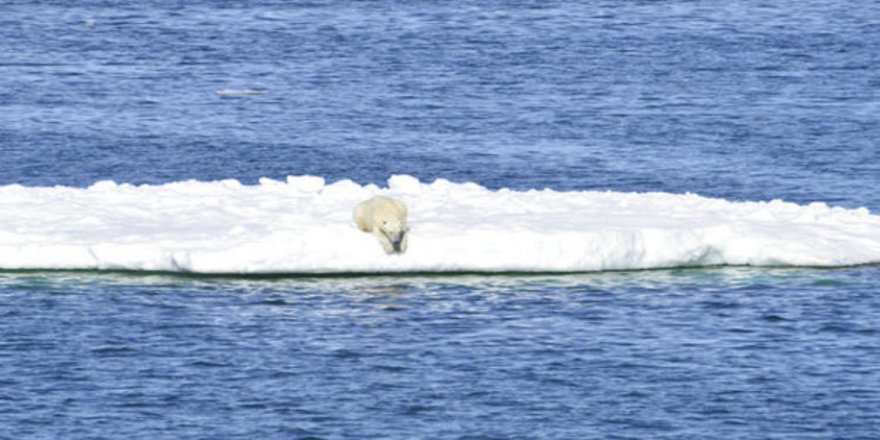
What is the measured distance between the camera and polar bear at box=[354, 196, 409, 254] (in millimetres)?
49188

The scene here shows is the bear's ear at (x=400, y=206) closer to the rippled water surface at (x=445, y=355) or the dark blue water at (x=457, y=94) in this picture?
the rippled water surface at (x=445, y=355)

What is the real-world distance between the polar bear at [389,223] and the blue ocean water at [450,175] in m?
0.73

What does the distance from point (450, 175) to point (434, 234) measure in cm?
1857

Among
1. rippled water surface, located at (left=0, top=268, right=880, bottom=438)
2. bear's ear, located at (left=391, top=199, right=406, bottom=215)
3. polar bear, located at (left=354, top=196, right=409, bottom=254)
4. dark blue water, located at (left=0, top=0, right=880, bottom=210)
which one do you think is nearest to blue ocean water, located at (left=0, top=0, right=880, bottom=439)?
rippled water surface, located at (left=0, top=268, right=880, bottom=438)

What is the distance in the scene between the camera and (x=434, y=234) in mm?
50125

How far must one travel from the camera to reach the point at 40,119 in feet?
257

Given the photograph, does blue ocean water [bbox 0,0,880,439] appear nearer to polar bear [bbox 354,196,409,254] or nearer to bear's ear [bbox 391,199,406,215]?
polar bear [bbox 354,196,409,254]

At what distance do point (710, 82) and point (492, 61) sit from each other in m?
10.0

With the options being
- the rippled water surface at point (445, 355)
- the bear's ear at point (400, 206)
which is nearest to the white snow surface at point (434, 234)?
the rippled water surface at point (445, 355)

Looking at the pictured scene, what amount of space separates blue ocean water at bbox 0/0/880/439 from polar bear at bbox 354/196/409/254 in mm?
733

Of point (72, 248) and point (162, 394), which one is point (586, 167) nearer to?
point (72, 248)

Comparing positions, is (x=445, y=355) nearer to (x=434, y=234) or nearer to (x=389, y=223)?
(x=389, y=223)

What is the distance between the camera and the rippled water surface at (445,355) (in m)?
40.2

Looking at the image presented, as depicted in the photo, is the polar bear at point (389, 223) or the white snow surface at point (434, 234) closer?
the polar bear at point (389, 223)
